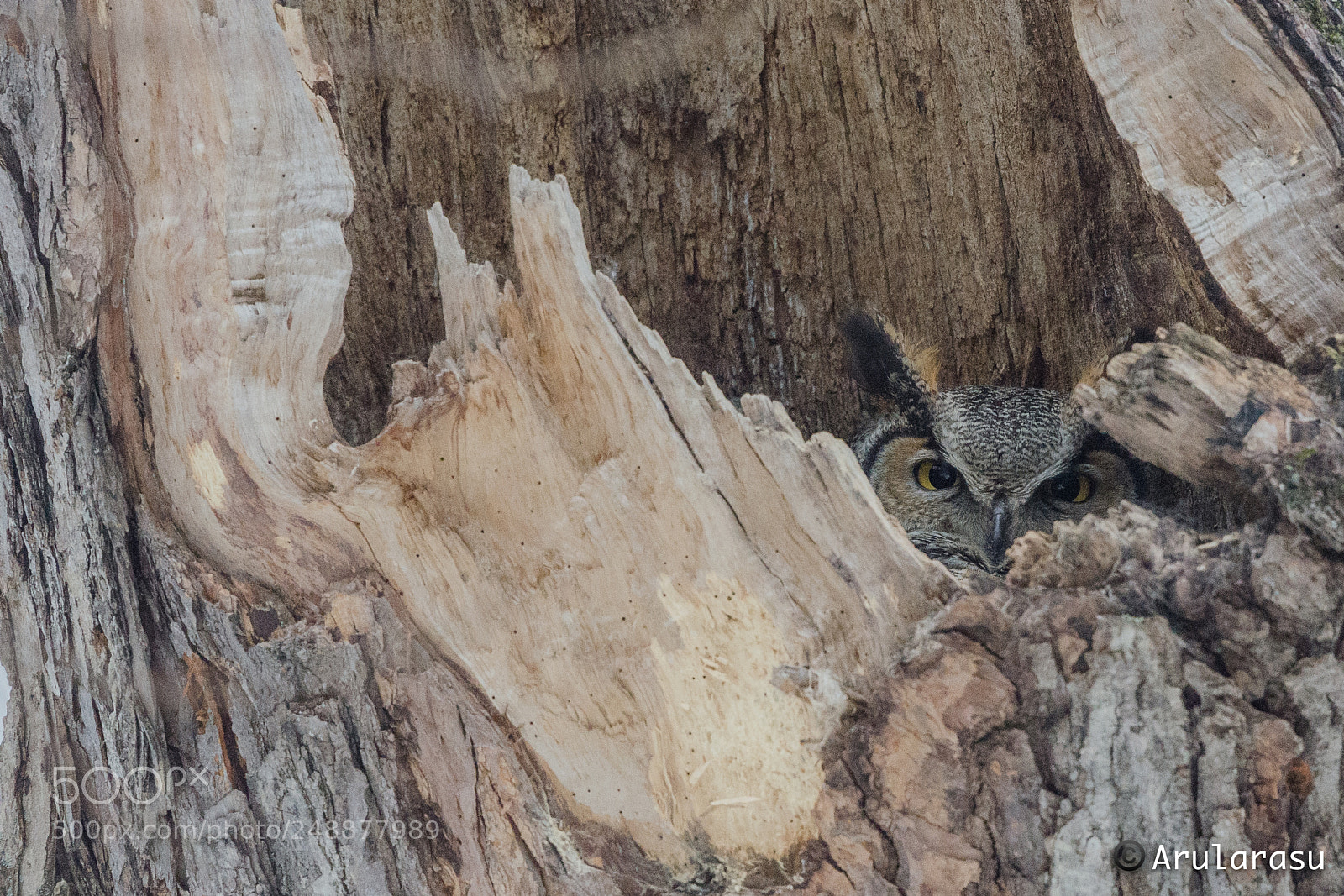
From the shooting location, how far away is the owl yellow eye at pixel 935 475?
6.59ft

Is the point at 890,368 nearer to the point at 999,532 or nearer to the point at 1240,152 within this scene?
the point at 999,532

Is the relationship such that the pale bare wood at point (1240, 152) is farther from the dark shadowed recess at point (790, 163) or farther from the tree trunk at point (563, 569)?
the dark shadowed recess at point (790, 163)

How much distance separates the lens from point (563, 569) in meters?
1.25

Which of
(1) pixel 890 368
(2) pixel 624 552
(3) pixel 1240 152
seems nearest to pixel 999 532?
(1) pixel 890 368

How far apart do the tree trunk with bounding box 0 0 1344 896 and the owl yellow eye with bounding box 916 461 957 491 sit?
65 cm

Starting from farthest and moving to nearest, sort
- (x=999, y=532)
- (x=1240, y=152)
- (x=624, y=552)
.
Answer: (x=999, y=532)
(x=1240, y=152)
(x=624, y=552)

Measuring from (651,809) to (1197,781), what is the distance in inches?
23.6

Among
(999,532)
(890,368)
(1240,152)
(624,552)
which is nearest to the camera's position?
(624,552)

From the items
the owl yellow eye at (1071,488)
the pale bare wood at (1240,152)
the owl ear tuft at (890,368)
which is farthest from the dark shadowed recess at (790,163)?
the pale bare wood at (1240,152)

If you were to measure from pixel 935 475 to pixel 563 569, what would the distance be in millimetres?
1035

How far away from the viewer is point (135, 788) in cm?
135

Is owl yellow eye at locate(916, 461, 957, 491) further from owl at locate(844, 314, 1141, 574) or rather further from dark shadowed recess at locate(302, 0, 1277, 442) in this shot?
dark shadowed recess at locate(302, 0, 1277, 442)

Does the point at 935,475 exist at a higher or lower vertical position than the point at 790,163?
lower

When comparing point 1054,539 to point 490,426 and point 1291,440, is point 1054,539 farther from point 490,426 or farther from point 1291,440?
point 490,426
